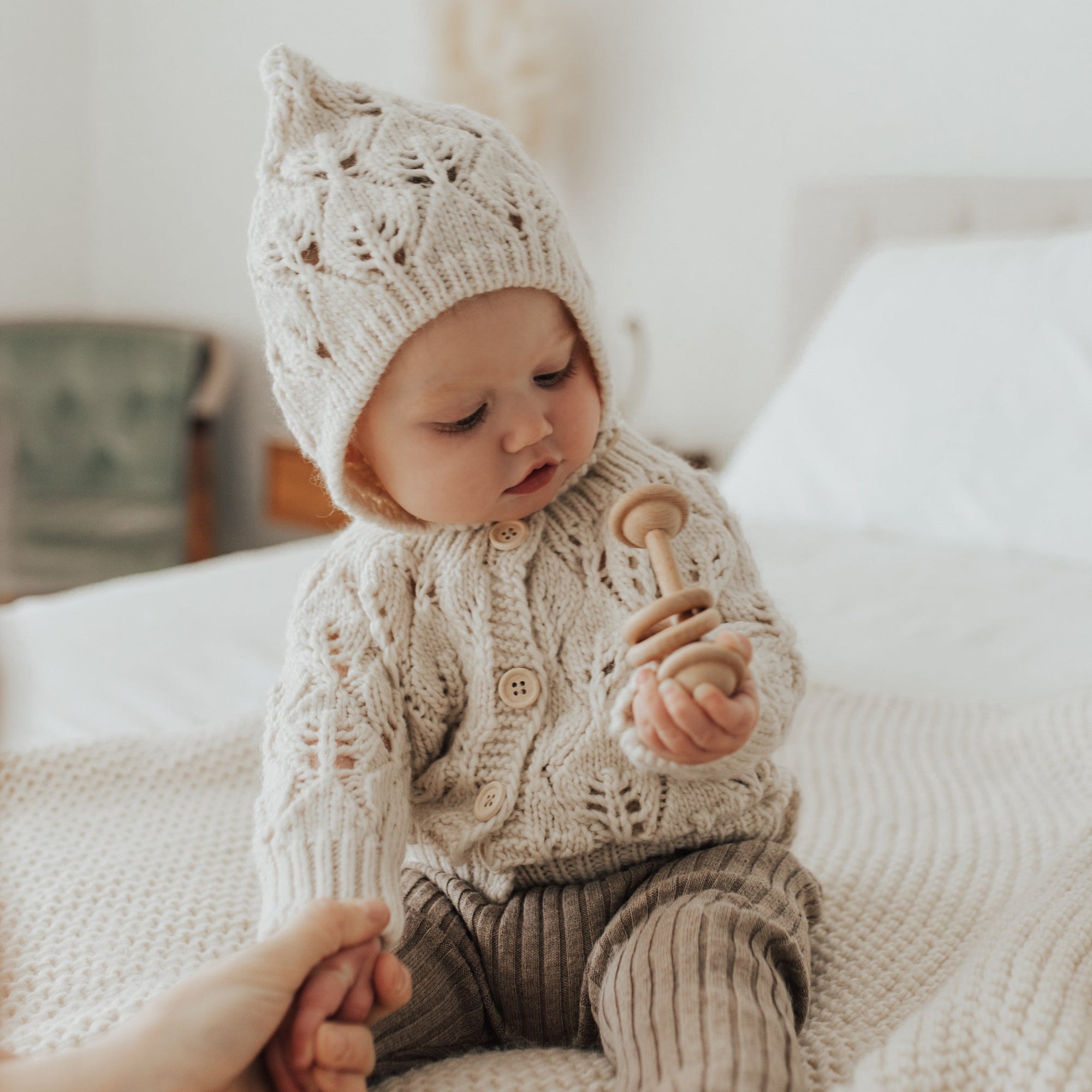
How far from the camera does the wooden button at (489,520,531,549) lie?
0.78m

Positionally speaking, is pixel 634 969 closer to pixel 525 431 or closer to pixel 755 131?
pixel 525 431

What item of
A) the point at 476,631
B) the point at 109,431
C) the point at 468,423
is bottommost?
the point at 109,431

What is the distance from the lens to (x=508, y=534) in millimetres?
786

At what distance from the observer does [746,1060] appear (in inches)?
21.5

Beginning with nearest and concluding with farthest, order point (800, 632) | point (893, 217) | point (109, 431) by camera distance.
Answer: point (800, 632) → point (893, 217) → point (109, 431)

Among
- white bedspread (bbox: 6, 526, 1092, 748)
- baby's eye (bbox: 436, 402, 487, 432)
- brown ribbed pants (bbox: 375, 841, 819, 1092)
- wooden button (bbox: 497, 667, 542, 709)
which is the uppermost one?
baby's eye (bbox: 436, 402, 487, 432)

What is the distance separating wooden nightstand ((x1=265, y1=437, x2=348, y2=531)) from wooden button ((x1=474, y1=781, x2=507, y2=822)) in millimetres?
1907

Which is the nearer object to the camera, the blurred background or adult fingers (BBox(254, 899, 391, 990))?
adult fingers (BBox(254, 899, 391, 990))

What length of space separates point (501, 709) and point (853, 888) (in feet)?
0.97

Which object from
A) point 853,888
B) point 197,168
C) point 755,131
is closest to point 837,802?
point 853,888

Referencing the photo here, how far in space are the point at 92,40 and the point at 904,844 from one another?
10.7 ft

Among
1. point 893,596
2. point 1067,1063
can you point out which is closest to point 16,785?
point 1067,1063

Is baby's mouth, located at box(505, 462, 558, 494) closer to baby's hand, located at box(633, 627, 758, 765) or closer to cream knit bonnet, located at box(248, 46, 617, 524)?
cream knit bonnet, located at box(248, 46, 617, 524)

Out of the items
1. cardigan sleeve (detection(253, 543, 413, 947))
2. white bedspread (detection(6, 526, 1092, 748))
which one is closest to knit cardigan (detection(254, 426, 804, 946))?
cardigan sleeve (detection(253, 543, 413, 947))
